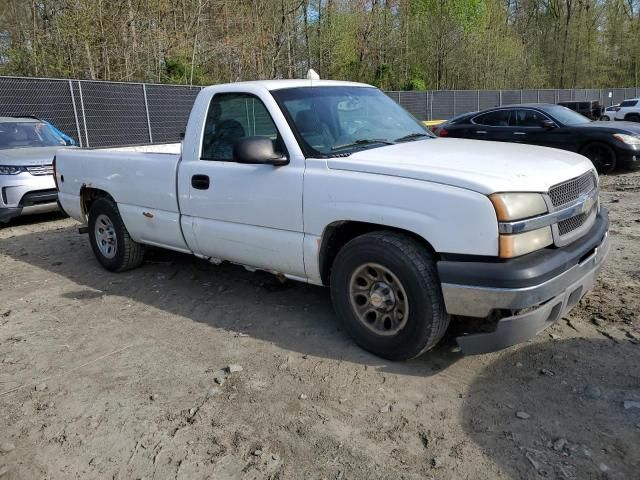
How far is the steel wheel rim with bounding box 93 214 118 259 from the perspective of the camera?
5922mm

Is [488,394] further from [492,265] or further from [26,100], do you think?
[26,100]

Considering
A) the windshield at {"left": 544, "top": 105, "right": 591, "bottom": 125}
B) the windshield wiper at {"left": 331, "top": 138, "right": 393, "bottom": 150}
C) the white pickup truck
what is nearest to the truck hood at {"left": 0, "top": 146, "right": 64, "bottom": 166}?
the white pickup truck

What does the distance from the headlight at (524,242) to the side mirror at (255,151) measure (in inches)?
67.5

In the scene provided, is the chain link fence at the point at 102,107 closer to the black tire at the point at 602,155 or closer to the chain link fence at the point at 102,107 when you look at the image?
the chain link fence at the point at 102,107

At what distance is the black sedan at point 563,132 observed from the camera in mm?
10906

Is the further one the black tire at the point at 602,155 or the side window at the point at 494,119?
the side window at the point at 494,119

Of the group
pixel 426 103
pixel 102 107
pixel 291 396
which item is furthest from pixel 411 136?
pixel 426 103

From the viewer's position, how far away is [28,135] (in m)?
9.80

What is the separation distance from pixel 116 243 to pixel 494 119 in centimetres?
942

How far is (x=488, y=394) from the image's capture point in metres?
3.29

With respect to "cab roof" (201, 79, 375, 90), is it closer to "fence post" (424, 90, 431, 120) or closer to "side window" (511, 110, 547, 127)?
"side window" (511, 110, 547, 127)

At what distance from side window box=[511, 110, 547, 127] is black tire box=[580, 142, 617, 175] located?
112cm

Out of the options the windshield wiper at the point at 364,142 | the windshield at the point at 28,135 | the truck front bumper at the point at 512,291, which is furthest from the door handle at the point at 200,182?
the windshield at the point at 28,135

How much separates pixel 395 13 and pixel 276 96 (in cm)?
3693
